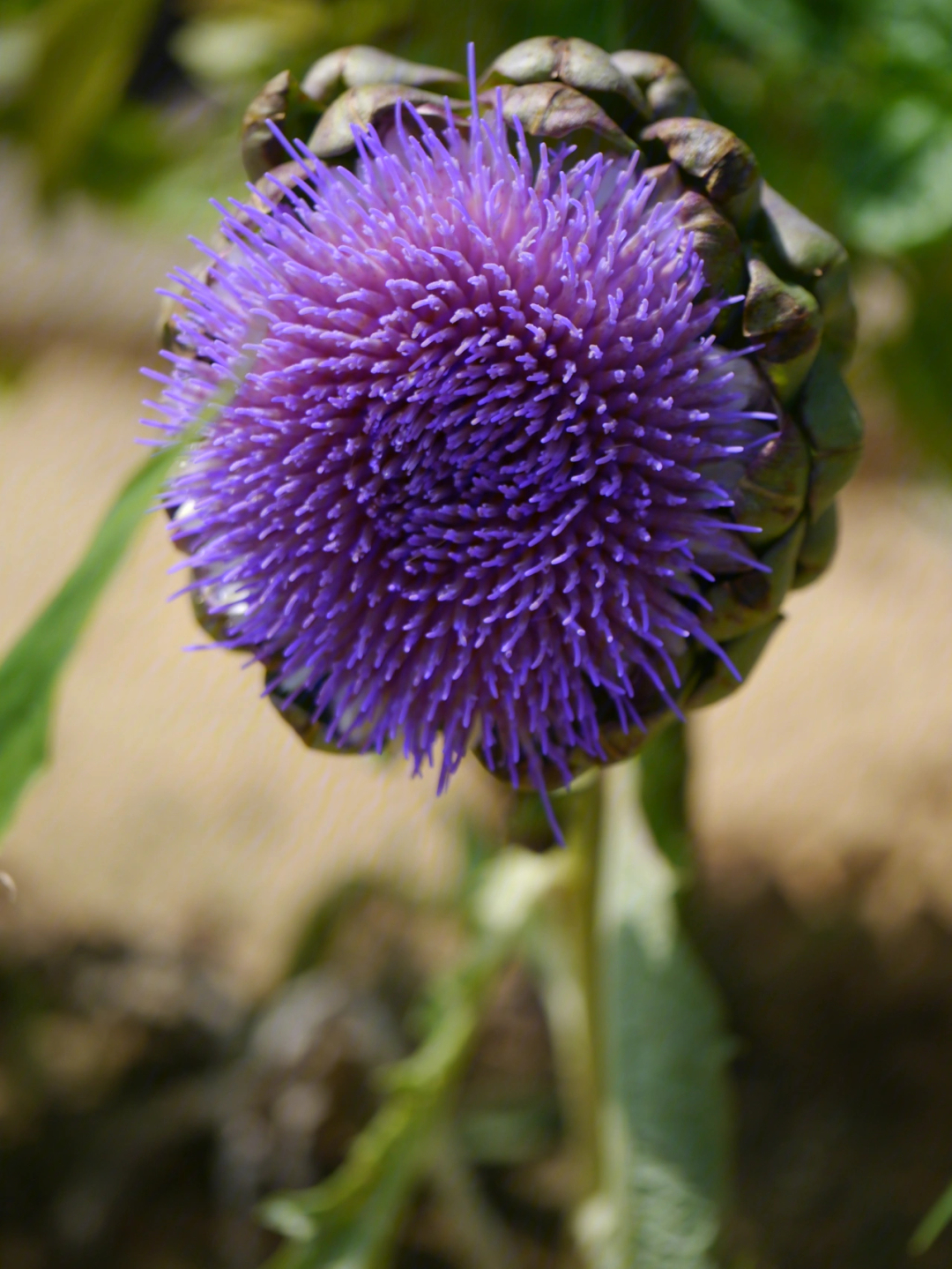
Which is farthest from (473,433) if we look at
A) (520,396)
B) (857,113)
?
(857,113)

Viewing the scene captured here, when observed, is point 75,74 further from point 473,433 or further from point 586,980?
point 586,980

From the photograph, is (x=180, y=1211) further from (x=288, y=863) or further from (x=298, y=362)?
(x=298, y=362)

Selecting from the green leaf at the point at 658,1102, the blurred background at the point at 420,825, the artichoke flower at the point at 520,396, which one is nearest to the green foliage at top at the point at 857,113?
the blurred background at the point at 420,825

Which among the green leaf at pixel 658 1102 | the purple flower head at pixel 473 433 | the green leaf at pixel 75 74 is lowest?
the green leaf at pixel 658 1102

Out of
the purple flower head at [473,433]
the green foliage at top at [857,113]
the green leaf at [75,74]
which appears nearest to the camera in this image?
the purple flower head at [473,433]

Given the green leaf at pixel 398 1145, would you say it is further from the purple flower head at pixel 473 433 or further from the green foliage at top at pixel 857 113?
the green foliage at top at pixel 857 113

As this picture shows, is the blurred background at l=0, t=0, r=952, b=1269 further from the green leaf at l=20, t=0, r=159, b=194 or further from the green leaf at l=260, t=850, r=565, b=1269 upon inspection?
the green leaf at l=260, t=850, r=565, b=1269
